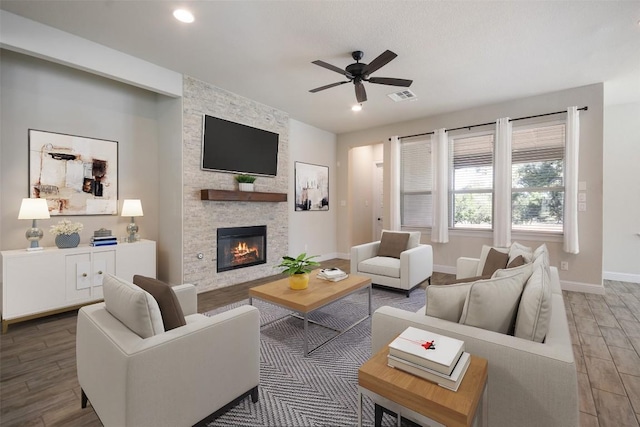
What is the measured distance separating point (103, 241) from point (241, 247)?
177 cm

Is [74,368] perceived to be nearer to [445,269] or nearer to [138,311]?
[138,311]

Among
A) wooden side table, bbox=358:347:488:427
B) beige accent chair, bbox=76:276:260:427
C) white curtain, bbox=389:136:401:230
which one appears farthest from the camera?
white curtain, bbox=389:136:401:230

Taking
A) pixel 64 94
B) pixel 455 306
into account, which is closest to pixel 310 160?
pixel 64 94

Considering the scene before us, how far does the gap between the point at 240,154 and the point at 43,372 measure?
→ 3.21m

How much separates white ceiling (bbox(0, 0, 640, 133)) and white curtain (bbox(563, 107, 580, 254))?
50 cm

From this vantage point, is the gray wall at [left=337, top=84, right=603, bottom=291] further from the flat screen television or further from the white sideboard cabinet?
the white sideboard cabinet

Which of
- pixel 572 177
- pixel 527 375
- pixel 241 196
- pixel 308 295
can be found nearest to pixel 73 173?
pixel 241 196

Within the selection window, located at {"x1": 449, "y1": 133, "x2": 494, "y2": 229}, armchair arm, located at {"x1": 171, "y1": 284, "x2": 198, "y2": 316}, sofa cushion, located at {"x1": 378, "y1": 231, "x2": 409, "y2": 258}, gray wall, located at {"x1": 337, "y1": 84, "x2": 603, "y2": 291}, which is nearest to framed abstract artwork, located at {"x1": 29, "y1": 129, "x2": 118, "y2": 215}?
armchair arm, located at {"x1": 171, "y1": 284, "x2": 198, "y2": 316}

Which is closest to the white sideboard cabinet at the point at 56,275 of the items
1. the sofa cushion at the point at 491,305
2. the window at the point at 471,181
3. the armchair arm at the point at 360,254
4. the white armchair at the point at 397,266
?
the armchair arm at the point at 360,254

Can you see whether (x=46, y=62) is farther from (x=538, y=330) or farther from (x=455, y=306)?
(x=538, y=330)

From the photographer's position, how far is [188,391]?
4.48ft

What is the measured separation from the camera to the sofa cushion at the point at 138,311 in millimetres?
1346

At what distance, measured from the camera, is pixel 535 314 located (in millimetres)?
1282

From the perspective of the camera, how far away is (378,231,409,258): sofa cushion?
4145mm
